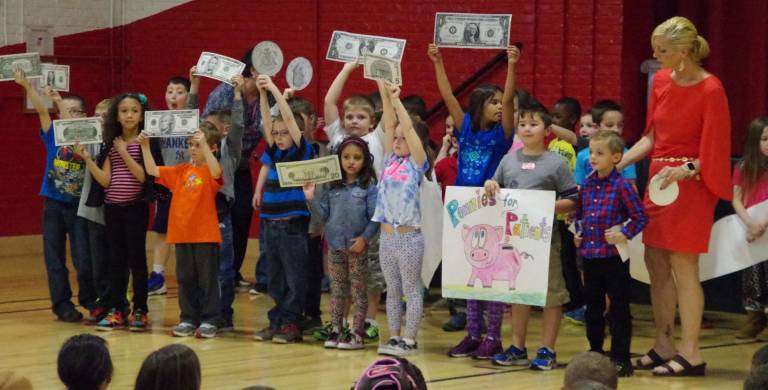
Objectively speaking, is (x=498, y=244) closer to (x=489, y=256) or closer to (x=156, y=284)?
(x=489, y=256)

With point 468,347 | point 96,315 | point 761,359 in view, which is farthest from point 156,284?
point 761,359

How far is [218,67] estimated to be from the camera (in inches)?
294

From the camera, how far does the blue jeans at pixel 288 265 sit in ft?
23.2

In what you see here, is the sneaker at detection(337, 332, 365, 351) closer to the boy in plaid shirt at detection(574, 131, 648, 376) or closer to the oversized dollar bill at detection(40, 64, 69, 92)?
the boy in plaid shirt at detection(574, 131, 648, 376)

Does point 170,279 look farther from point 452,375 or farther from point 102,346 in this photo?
point 102,346

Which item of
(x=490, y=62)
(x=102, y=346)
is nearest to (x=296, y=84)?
(x=490, y=62)

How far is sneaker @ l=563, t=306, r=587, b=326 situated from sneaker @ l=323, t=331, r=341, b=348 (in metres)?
1.76

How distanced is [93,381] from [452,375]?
2.99m

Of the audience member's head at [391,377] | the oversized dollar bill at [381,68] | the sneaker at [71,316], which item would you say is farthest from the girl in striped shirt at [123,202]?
the audience member's head at [391,377]

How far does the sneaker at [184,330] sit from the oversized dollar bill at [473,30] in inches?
87.4

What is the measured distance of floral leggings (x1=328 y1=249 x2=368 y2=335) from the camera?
6898 millimetres

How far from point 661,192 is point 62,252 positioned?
153 inches

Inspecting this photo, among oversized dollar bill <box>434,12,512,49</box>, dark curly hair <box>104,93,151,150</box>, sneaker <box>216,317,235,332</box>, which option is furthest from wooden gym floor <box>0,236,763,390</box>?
oversized dollar bill <box>434,12,512,49</box>

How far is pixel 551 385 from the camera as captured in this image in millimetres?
5961
